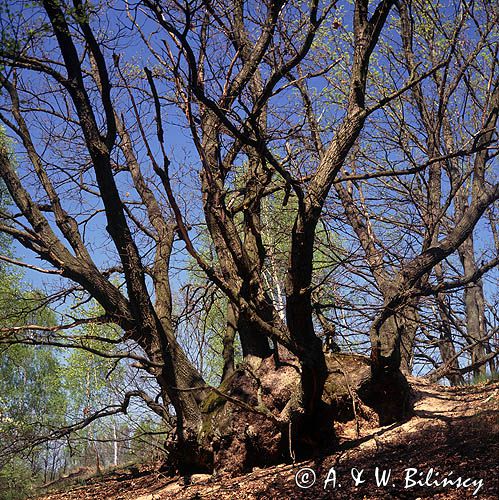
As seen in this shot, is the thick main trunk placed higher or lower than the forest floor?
higher

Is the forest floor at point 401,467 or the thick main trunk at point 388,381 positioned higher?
the thick main trunk at point 388,381

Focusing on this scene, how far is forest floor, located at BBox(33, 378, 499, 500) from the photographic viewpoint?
3707mm

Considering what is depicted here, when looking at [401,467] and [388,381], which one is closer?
[401,467]

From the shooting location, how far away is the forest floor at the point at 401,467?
371 centimetres

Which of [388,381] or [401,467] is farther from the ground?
[388,381]

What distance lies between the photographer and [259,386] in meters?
5.51

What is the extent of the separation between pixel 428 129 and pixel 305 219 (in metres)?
4.05

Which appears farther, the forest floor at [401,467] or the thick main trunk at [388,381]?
the thick main trunk at [388,381]

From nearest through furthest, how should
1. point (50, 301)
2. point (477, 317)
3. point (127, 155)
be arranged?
1. point (50, 301)
2. point (127, 155)
3. point (477, 317)

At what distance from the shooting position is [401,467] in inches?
165

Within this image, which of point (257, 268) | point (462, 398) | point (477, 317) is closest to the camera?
point (257, 268)

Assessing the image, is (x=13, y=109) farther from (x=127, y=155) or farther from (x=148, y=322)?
(x=148, y=322)

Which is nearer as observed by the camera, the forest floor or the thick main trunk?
the forest floor

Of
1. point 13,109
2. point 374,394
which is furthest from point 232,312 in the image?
point 13,109
